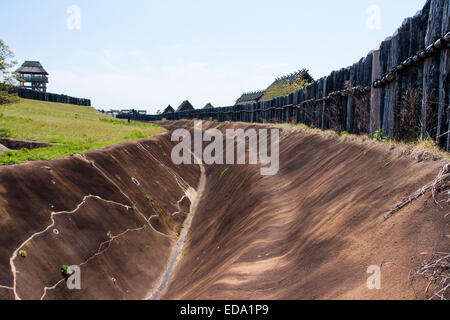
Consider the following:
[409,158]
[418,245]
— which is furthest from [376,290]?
[409,158]

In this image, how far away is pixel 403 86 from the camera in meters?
6.14

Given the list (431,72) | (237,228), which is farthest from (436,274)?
(237,228)

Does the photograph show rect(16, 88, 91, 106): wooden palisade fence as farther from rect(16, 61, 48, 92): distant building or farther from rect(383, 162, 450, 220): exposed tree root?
rect(383, 162, 450, 220): exposed tree root

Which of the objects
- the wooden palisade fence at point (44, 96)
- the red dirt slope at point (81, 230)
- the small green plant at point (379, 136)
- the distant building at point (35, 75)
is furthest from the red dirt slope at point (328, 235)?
the distant building at point (35, 75)

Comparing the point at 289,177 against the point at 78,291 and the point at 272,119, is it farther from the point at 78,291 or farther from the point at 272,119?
the point at 272,119

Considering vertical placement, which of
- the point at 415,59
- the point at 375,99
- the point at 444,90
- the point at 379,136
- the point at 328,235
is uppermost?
the point at 415,59

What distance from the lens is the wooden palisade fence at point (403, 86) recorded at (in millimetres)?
4836

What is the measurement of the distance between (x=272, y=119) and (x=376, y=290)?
62.8 ft

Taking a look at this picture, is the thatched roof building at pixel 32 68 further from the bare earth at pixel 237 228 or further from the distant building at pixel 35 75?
the bare earth at pixel 237 228

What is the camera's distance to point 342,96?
10.1 meters

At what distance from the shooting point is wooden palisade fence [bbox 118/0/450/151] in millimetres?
4836

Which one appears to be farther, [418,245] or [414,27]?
[414,27]

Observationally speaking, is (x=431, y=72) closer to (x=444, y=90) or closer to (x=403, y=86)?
(x=444, y=90)

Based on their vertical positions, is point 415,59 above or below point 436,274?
above
